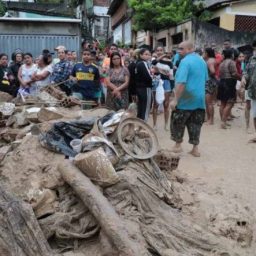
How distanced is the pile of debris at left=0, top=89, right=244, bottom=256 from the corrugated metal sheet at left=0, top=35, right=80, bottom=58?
27.6 feet

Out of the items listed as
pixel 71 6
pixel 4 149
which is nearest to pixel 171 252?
pixel 4 149

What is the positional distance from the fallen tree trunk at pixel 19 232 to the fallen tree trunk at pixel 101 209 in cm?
49

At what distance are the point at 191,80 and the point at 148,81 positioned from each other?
1.39 metres

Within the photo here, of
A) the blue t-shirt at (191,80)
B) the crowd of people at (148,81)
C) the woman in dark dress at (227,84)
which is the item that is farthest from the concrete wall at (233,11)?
the blue t-shirt at (191,80)

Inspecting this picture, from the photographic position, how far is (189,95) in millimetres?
7668

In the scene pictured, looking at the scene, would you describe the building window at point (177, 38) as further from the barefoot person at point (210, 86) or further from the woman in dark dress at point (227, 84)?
the woman in dark dress at point (227, 84)

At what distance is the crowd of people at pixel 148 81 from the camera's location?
7.70m

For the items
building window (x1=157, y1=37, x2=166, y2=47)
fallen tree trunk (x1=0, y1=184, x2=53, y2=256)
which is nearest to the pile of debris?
fallen tree trunk (x1=0, y1=184, x2=53, y2=256)

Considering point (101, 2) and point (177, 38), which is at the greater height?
point (101, 2)

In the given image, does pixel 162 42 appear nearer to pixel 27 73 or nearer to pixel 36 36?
pixel 36 36

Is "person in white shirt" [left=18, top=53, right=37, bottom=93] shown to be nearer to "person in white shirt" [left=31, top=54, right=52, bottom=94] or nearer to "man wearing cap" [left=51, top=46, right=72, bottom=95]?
"person in white shirt" [left=31, top=54, right=52, bottom=94]

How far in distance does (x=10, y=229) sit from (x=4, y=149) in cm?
220

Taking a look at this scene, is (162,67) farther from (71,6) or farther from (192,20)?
(71,6)

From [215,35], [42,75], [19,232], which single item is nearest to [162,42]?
[215,35]
